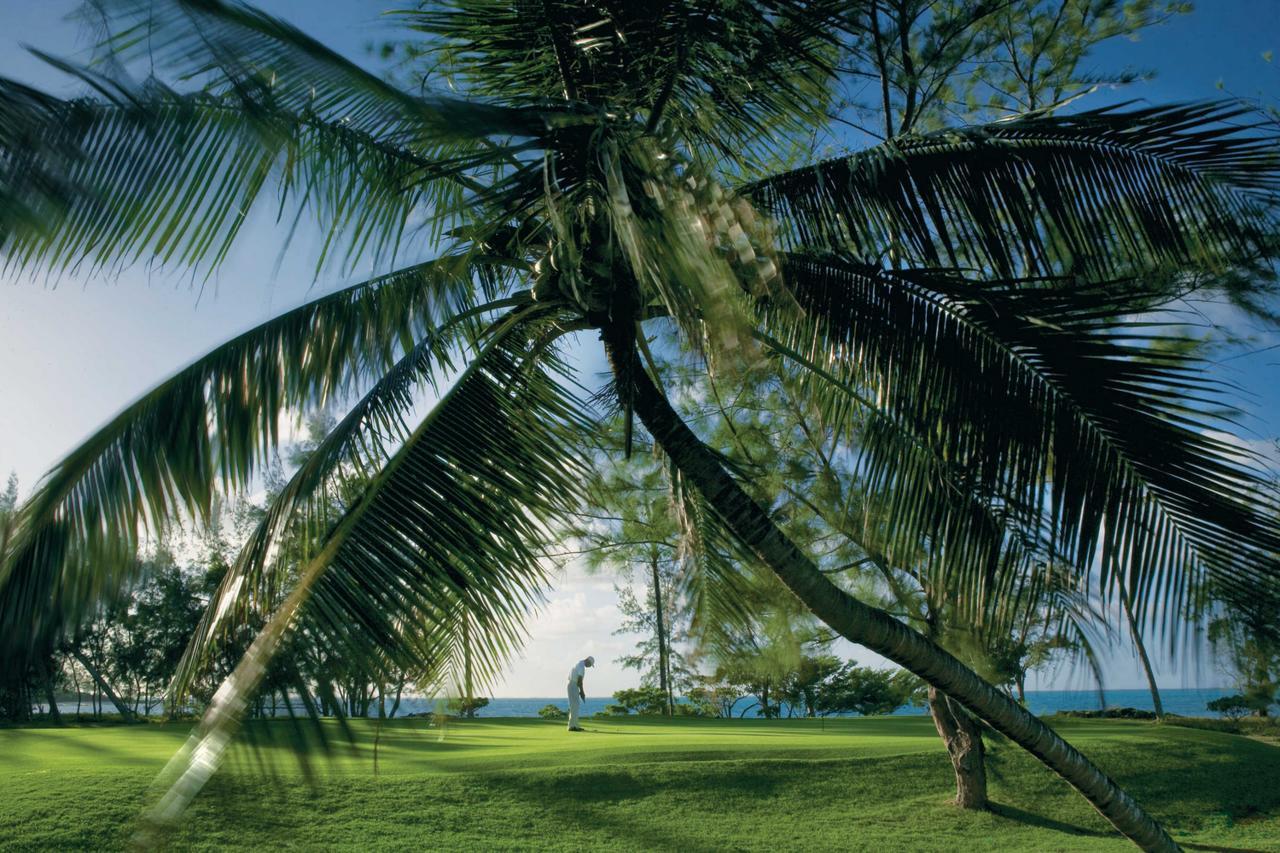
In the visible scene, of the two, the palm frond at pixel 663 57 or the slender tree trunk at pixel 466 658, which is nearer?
the slender tree trunk at pixel 466 658

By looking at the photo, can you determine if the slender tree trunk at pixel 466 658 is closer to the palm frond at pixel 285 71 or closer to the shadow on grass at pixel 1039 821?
the palm frond at pixel 285 71

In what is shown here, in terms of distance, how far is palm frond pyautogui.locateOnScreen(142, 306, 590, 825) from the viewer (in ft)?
8.93

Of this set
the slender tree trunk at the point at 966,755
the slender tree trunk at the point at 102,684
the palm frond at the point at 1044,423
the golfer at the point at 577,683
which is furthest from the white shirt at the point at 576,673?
the slender tree trunk at the point at 102,684

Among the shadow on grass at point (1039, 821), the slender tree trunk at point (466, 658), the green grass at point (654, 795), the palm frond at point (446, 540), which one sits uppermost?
the palm frond at point (446, 540)

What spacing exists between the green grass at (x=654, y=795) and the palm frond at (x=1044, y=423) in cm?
406

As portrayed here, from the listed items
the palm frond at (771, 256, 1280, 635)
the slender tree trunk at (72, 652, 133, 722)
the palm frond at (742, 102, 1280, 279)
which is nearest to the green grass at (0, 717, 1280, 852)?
the palm frond at (771, 256, 1280, 635)

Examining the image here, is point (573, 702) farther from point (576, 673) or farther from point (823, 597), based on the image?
point (823, 597)

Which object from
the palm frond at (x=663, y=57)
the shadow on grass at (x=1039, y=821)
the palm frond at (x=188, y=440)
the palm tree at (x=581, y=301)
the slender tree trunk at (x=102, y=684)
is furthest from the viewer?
the slender tree trunk at (x=102, y=684)

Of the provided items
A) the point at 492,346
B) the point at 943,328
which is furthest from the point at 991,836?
the point at 492,346

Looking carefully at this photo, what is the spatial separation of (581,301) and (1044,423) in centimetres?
206

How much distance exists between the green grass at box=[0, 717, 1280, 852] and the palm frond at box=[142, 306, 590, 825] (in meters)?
3.02

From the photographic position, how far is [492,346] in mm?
4262

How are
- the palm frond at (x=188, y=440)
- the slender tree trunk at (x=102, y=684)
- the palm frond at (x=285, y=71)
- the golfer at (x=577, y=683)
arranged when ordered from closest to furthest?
the palm frond at (x=285, y=71) < the palm frond at (x=188, y=440) < the golfer at (x=577, y=683) < the slender tree trunk at (x=102, y=684)

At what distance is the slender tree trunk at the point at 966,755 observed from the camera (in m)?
9.75
